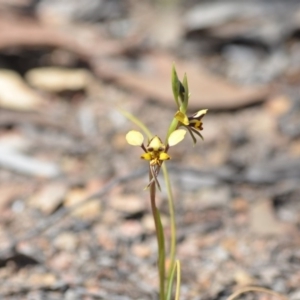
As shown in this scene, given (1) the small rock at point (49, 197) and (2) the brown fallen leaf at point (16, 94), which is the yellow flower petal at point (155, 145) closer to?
(1) the small rock at point (49, 197)

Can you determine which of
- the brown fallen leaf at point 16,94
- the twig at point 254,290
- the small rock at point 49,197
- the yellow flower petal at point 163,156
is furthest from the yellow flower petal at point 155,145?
the brown fallen leaf at point 16,94

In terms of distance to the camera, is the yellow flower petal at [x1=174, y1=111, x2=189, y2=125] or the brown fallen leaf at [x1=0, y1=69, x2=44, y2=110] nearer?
the yellow flower petal at [x1=174, y1=111, x2=189, y2=125]

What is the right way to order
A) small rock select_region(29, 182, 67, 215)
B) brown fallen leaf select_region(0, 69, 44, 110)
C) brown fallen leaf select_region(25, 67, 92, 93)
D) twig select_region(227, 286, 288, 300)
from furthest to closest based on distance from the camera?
brown fallen leaf select_region(25, 67, 92, 93)
brown fallen leaf select_region(0, 69, 44, 110)
small rock select_region(29, 182, 67, 215)
twig select_region(227, 286, 288, 300)

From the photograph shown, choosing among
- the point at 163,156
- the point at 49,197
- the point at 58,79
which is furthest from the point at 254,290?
the point at 58,79

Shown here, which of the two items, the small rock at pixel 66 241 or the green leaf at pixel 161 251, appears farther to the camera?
the small rock at pixel 66 241

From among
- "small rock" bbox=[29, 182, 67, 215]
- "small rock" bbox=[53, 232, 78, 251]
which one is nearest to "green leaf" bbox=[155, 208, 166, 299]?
"small rock" bbox=[53, 232, 78, 251]

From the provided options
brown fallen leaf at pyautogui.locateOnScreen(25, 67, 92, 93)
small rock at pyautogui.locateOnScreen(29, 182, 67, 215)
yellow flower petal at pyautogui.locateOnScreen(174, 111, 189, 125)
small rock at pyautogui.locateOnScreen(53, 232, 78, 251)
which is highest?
brown fallen leaf at pyautogui.locateOnScreen(25, 67, 92, 93)

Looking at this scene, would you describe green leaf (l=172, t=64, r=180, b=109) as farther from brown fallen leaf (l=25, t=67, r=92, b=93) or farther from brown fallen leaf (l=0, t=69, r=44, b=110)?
brown fallen leaf (l=25, t=67, r=92, b=93)

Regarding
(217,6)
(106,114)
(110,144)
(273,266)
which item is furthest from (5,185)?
(217,6)
